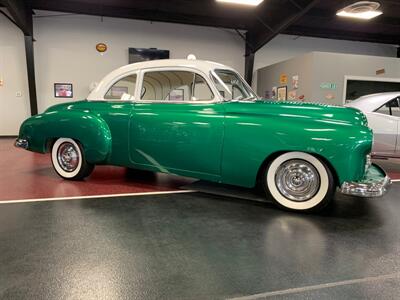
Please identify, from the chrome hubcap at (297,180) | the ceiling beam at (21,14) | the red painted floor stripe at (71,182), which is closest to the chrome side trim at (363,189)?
the chrome hubcap at (297,180)

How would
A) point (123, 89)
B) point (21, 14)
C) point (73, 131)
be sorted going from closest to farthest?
point (73, 131) < point (123, 89) < point (21, 14)

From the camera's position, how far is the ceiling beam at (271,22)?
9.11 m

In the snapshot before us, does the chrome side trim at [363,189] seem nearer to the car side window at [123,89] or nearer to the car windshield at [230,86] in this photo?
the car windshield at [230,86]

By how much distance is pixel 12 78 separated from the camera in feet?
33.9

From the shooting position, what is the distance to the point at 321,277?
204 centimetres

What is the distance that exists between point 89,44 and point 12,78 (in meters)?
2.65

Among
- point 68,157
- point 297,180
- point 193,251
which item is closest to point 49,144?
point 68,157

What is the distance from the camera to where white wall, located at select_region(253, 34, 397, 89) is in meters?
12.7

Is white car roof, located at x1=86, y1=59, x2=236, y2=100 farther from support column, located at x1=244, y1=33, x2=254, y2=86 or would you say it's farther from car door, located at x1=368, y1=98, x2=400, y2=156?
support column, located at x1=244, y1=33, x2=254, y2=86

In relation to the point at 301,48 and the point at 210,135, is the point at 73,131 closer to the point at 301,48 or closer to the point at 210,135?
the point at 210,135

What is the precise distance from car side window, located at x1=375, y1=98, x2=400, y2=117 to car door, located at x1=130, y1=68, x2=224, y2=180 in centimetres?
358

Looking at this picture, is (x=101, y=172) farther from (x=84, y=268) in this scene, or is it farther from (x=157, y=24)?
(x=157, y=24)

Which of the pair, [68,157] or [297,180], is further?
[68,157]

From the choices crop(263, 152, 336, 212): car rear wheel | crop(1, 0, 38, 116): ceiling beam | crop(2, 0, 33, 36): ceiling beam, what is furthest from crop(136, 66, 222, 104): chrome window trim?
crop(1, 0, 38, 116): ceiling beam
